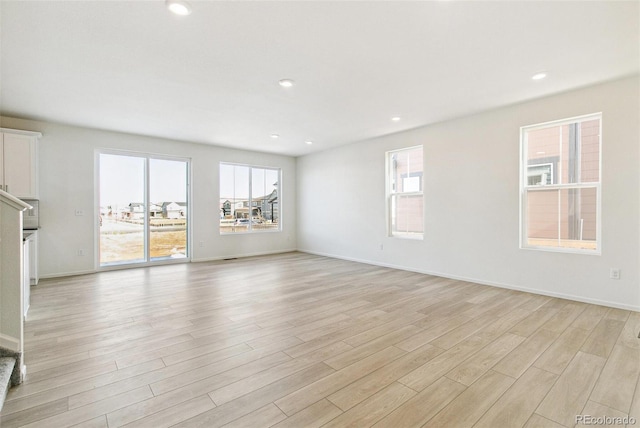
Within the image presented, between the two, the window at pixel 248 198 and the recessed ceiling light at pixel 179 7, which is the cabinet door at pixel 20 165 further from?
the recessed ceiling light at pixel 179 7

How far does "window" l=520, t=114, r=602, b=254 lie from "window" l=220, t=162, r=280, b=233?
223 inches

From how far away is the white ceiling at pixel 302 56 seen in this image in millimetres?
2289

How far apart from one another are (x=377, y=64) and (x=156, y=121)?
3.88 metres

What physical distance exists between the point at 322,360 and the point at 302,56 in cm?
276

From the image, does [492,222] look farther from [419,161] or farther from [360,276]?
[360,276]

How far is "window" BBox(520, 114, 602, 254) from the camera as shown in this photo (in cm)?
379

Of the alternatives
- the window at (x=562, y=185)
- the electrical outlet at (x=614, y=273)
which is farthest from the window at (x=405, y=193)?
the electrical outlet at (x=614, y=273)

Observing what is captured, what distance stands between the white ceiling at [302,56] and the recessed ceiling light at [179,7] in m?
0.05

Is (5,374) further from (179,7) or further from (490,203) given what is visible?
(490,203)

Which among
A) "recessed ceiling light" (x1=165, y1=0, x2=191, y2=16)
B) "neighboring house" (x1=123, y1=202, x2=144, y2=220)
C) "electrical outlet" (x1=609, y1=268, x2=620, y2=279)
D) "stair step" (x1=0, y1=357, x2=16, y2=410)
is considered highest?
"recessed ceiling light" (x1=165, y1=0, x2=191, y2=16)

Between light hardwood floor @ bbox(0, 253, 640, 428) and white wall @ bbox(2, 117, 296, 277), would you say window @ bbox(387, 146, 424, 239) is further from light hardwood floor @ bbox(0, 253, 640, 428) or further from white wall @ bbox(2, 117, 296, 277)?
white wall @ bbox(2, 117, 296, 277)

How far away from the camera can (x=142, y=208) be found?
610 centimetres

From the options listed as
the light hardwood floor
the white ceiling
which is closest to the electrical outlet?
the light hardwood floor

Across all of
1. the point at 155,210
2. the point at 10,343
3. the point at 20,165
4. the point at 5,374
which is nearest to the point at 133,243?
the point at 155,210
